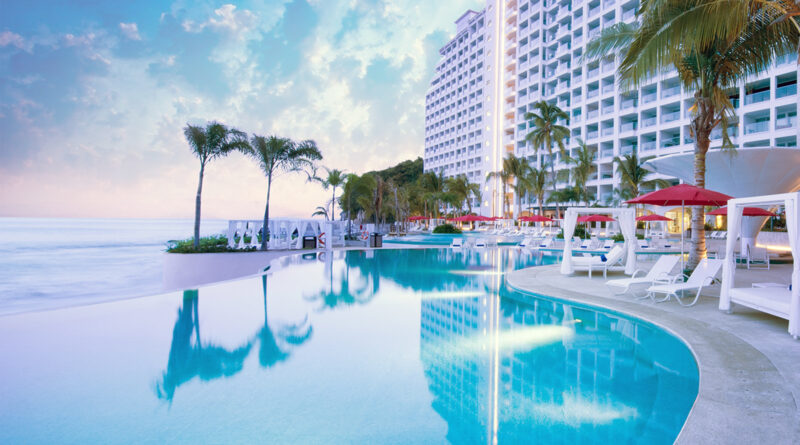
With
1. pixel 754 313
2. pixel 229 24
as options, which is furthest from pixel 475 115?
pixel 754 313

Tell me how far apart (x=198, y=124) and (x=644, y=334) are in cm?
1758

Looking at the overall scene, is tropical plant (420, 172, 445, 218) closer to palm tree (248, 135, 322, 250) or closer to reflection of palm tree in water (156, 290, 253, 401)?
palm tree (248, 135, 322, 250)

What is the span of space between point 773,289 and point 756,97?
36.3 m

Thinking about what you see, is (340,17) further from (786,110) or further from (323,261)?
(786,110)

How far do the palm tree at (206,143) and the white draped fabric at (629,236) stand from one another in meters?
15.7

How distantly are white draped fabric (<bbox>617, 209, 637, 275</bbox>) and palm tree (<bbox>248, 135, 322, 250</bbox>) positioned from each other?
14514 millimetres

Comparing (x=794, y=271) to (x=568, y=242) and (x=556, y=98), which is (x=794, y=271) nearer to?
(x=568, y=242)

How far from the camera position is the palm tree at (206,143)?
645 inches

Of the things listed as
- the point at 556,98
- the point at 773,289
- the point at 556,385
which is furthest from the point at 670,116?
the point at 556,385

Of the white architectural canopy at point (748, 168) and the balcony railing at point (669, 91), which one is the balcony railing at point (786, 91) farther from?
the white architectural canopy at point (748, 168)

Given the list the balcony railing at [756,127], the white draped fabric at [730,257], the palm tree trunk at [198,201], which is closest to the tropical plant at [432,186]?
the balcony railing at [756,127]

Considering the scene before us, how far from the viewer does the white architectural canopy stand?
53.7 feet

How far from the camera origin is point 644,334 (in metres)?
5.92

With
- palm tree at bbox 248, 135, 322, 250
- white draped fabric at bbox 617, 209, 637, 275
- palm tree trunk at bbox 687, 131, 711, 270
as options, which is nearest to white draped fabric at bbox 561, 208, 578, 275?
white draped fabric at bbox 617, 209, 637, 275
